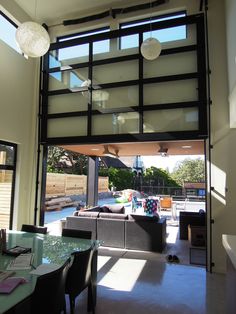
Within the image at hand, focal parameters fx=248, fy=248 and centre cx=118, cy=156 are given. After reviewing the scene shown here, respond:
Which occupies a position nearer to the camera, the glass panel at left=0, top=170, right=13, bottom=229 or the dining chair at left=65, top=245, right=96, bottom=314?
the dining chair at left=65, top=245, right=96, bottom=314

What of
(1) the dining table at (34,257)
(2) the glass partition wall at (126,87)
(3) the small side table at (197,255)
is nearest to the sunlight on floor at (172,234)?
(3) the small side table at (197,255)

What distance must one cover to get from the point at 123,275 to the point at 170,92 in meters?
3.73

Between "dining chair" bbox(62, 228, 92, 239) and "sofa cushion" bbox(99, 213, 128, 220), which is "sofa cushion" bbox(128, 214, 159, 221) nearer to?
"sofa cushion" bbox(99, 213, 128, 220)

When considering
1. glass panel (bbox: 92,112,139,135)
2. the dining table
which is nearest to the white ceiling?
glass panel (bbox: 92,112,139,135)

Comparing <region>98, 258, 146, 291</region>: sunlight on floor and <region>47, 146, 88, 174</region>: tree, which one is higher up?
<region>47, 146, 88, 174</region>: tree

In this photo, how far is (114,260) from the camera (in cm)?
508

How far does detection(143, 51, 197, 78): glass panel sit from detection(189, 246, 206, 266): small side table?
3.97m

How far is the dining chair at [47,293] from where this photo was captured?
205 centimetres

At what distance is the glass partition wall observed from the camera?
17.0 ft

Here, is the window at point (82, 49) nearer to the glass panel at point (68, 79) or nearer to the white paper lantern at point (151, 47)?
the glass panel at point (68, 79)

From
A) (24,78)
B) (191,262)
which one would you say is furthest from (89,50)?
(191,262)

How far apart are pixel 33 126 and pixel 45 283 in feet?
15.7

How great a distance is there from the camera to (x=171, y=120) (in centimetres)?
524

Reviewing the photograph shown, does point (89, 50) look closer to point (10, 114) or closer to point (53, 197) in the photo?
point (10, 114)
